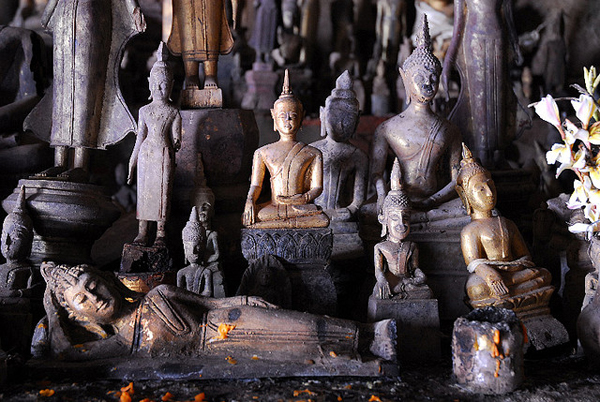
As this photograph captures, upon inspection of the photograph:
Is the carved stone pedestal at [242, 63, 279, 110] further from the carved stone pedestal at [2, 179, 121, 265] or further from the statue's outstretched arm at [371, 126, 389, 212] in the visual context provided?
the carved stone pedestal at [2, 179, 121, 265]

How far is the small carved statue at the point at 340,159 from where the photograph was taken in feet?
17.6

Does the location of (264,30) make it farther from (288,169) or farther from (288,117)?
(288,169)

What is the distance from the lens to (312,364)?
11.7 feet

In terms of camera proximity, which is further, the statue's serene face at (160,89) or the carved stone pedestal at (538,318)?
the statue's serene face at (160,89)

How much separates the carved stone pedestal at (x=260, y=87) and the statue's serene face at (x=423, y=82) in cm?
320

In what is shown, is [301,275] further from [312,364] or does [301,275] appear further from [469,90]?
[469,90]

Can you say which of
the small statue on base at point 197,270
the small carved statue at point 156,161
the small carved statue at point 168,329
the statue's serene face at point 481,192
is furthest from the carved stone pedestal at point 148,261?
the statue's serene face at point 481,192

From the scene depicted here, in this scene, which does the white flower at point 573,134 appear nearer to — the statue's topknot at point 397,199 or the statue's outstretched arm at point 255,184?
the statue's topknot at point 397,199

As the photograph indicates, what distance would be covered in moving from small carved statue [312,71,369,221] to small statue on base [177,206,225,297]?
47.3 inches

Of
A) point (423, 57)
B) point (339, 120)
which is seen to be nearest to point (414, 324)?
point (339, 120)

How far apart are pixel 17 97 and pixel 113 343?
3.99 m

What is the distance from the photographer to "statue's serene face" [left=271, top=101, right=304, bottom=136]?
485cm

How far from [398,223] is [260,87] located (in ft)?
15.1

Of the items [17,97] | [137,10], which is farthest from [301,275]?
[17,97]
